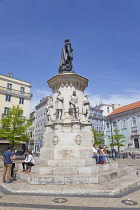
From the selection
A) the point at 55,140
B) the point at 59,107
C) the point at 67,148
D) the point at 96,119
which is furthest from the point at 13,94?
the point at 96,119

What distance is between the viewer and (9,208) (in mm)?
4062

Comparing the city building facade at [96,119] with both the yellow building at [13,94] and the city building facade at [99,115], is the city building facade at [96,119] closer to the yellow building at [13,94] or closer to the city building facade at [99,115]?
the city building facade at [99,115]

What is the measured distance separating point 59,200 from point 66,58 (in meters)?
9.82

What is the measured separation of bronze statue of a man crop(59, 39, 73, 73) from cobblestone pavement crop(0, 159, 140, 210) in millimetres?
8507

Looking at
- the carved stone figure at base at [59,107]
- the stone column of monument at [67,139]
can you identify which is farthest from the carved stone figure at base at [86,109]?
the carved stone figure at base at [59,107]

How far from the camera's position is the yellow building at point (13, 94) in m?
34.6

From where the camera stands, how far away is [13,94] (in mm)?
36094

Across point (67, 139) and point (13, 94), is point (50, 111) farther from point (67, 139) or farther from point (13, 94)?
point (13, 94)

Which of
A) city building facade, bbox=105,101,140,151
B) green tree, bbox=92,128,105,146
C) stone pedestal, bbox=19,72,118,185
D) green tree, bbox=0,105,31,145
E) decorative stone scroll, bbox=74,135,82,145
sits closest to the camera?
stone pedestal, bbox=19,72,118,185

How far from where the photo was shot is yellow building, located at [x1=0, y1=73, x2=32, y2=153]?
113 feet

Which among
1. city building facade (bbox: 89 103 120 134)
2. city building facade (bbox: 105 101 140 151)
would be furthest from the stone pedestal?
city building facade (bbox: 89 103 120 134)

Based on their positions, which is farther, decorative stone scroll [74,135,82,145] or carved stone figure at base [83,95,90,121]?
carved stone figure at base [83,95,90,121]

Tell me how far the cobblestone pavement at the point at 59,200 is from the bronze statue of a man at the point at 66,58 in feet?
27.9

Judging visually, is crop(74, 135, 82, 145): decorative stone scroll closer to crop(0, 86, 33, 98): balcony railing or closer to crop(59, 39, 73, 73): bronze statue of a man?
crop(59, 39, 73, 73): bronze statue of a man
